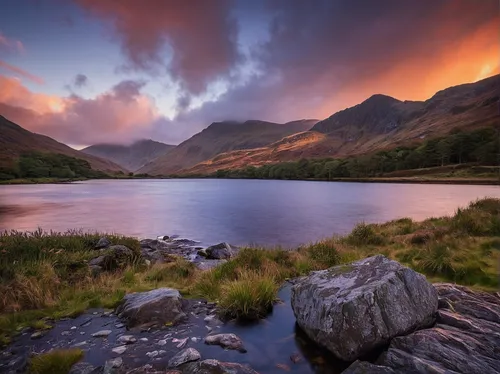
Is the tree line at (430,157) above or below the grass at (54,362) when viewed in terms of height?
above

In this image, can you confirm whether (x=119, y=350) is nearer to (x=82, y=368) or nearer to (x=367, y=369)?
(x=82, y=368)

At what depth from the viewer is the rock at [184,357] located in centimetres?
623

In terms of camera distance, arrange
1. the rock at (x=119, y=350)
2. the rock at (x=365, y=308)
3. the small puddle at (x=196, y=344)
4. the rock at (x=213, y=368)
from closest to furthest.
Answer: the rock at (x=213, y=368) → the rock at (x=365, y=308) → the small puddle at (x=196, y=344) → the rock at (x=119, y=350)

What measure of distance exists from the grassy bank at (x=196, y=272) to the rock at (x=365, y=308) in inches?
89.8

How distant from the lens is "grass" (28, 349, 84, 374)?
19.7 ft

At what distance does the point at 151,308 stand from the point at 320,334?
185 inches

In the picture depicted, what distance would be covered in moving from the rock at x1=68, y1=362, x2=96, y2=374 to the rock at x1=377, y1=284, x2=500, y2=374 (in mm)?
5810

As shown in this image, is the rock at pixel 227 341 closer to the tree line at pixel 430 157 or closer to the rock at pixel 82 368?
the rock at pixel 82 368

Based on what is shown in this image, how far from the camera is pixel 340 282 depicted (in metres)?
7.72

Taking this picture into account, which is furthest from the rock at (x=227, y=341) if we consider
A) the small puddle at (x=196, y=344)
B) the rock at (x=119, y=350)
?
the rock at (x=119, y=350)

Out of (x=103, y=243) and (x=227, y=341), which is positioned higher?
(x=103, y=243)

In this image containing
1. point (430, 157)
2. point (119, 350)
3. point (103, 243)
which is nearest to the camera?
point (119, 350)

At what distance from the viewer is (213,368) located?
5777mm

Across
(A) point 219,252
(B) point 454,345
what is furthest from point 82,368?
(A) point 219,252
